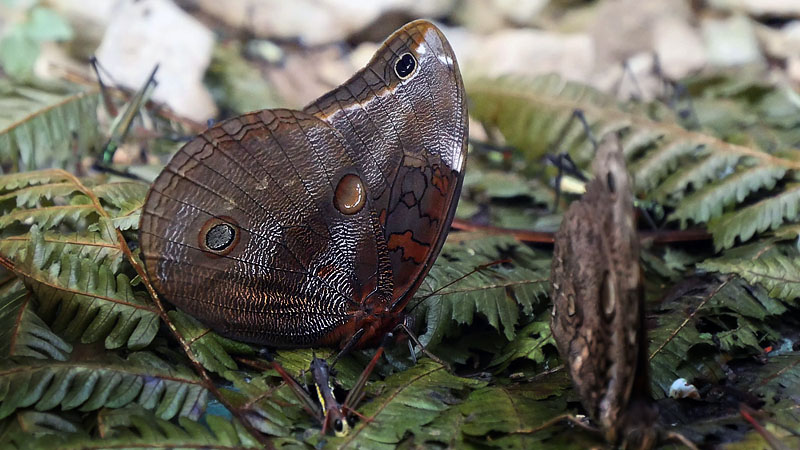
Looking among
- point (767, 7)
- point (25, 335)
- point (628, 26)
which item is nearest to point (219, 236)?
point (25, 335)

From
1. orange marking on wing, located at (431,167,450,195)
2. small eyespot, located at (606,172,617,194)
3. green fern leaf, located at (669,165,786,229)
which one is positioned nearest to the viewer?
small eyespot, located at (606,172,617,194)

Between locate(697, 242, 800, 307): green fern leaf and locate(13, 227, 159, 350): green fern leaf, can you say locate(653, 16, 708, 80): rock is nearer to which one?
locate(697, 242, 800, 307): green fern leaf

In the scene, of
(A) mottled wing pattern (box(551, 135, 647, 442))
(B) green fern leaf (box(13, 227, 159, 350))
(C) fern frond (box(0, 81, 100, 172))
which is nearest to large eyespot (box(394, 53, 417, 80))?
(A) mottled wing pattern (box(551, 135, 647, 442))

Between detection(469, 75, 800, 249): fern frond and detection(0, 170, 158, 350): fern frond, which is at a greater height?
detection(0, 170, 158, 350): fern frond

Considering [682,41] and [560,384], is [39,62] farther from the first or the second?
[682,41]

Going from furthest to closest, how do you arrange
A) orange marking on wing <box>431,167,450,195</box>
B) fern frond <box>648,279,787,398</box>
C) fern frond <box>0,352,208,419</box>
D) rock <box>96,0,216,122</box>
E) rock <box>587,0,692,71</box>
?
rock <box>587,0,692,71</box>
rock <box>96,0,216,122</box>
orange marking on wing <box>431,167,450,195</box>
fern frond <box>648,279,787,398</box>
fern frond <box>0,352,208,419</box>

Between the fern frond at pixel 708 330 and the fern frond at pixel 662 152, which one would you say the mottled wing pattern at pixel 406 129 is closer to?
the fern frond at pixel 708 330

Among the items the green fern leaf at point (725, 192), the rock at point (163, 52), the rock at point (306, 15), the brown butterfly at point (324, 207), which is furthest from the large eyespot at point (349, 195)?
the rock at point (306, 15)
